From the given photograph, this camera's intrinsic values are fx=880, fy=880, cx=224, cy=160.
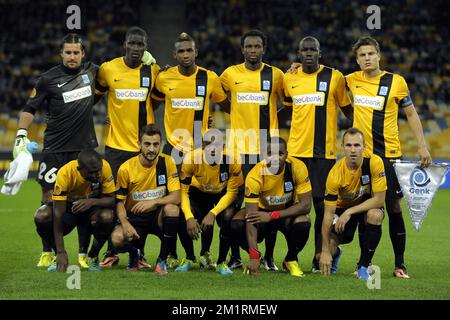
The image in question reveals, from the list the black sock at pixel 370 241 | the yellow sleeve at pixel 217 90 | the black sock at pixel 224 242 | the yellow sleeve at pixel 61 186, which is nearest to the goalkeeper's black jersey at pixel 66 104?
the yellow sleeve at pixel 61 186

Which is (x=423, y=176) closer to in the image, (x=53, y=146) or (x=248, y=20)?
(x=53, y=146)

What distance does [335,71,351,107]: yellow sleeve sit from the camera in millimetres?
7895

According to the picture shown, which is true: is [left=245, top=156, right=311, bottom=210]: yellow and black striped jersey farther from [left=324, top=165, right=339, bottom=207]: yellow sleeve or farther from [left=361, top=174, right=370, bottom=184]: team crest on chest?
[left=361, top=174, right=370, bottom=184]: team crest on chest

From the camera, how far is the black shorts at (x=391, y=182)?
754 centimetres

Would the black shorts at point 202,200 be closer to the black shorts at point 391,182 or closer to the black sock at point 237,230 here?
the black sock at point 237,230

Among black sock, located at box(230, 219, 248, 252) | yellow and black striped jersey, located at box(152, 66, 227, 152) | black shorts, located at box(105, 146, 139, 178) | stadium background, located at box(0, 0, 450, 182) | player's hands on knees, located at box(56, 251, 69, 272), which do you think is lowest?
player's hands on knees, located at box(56, 251, 69, 272)

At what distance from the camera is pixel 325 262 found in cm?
739

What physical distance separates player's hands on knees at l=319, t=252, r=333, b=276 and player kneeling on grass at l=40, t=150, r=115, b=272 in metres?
1.83

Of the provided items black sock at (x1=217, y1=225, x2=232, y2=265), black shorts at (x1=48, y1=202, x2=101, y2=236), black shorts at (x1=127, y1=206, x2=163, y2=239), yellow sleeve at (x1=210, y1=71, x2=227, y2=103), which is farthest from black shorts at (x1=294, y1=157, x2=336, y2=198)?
black shorts at (x1=48, y1=202, x2=101, y2=236)

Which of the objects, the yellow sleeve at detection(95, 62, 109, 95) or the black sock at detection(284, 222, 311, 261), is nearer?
the black sock at detection(284, 222, 311, 261)

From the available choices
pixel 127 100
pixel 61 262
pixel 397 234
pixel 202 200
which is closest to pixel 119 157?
pixel 127 100

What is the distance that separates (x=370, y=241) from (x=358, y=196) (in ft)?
1.35

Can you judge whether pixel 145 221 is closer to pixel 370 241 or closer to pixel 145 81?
pixel 145 81
